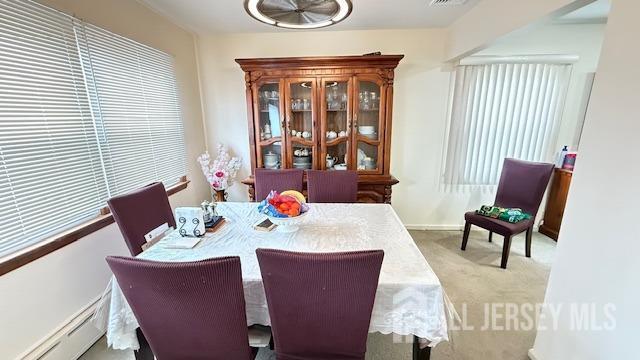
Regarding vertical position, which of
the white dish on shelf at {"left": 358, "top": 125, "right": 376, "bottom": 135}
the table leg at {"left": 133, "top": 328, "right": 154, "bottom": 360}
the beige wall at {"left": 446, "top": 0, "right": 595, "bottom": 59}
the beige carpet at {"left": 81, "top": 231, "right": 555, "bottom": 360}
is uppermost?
the beige wall at {"left": 446, "top": 0, "right": 595, "bottom": 59}

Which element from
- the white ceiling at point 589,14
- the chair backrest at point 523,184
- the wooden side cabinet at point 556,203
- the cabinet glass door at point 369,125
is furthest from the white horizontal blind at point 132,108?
the wooden side cabinet at point 556,203

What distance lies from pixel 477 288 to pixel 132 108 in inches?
127

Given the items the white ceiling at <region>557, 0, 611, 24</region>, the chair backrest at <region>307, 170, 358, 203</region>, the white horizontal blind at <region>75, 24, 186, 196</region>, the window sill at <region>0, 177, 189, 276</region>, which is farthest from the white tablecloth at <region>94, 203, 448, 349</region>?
the white ceiling at <region>557, 0, 611, 24</region>

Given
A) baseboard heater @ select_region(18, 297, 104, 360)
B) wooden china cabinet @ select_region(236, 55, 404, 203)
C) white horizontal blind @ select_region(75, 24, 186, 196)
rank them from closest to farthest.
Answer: baseboard heater @ select_region(18, 297, 104, 360), white horizontal blind @ select_region(75, 24, 186, 196), wooden china cabinet @ select_region(236, 55, 404, 203)

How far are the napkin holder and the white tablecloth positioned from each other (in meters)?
0.06

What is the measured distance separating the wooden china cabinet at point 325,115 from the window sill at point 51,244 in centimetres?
135

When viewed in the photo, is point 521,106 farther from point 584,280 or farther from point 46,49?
point 46,49

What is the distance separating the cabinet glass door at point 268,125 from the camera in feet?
9.04

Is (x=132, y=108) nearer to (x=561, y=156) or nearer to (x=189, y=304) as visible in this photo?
(x=189, y=304)

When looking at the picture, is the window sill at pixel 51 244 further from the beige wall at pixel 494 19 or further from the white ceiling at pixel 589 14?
the white ceiling at pixel 589 14

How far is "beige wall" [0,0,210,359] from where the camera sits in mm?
1252

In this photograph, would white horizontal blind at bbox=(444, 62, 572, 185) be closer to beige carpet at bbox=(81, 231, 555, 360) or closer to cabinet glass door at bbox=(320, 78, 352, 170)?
beige carpet at bbox=(81, 231, 555, 360)

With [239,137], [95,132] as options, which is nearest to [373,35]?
[239,137]

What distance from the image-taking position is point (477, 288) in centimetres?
209
